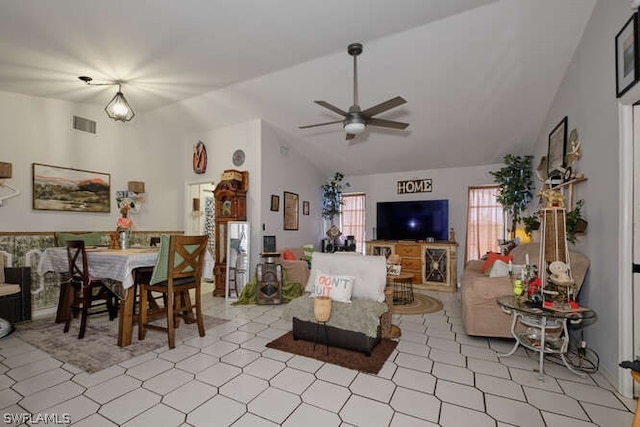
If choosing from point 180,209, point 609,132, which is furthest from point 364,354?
point 180,209

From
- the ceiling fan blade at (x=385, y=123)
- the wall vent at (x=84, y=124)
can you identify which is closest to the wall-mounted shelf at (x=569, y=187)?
the ceiling fan blade at (x=385, y=123)

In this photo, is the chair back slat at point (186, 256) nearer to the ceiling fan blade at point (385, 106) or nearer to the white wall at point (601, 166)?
the ceiling fan blade at point (385, 106)

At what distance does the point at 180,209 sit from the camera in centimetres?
562

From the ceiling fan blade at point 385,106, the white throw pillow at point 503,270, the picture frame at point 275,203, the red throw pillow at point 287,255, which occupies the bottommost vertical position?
the red throw pillow at point 287,255

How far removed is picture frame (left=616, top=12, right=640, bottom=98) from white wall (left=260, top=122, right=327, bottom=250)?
425 cm

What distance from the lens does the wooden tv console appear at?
520cm

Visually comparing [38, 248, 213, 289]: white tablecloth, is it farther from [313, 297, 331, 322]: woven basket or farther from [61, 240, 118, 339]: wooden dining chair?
[313, 297, 331, 322]: woven basket

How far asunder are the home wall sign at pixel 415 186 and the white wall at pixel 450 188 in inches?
2.7

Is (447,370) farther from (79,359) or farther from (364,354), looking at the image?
(79,359)

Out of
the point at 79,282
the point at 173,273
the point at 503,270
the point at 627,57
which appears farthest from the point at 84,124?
the point at 627,57

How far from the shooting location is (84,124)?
4148mm

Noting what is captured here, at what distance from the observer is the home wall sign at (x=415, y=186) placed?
600 centimetres

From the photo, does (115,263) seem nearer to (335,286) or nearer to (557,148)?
(335,286)

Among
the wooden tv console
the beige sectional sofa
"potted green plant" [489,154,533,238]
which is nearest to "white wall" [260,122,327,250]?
the wooden tv console
